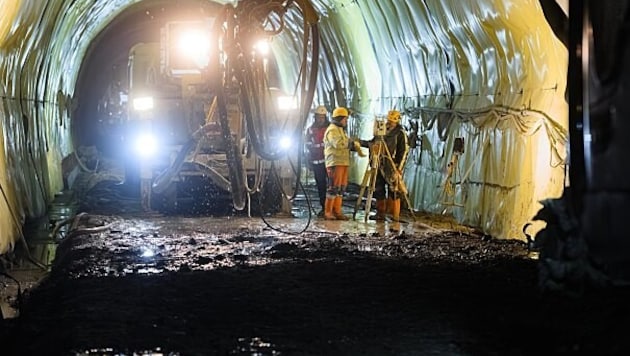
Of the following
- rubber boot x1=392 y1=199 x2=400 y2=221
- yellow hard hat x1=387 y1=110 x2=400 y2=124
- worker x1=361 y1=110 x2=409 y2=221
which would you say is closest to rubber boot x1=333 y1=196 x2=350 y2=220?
worker x1=361 y1=110 x2=409 y2=221

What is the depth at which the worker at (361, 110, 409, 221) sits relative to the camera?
11.0 meters

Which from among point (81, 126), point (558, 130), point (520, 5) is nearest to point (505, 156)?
point (558, 130)

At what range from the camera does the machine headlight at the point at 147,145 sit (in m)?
11.4

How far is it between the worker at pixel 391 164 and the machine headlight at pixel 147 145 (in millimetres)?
3145

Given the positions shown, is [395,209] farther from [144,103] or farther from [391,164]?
[144,103]

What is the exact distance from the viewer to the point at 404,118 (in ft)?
44.5

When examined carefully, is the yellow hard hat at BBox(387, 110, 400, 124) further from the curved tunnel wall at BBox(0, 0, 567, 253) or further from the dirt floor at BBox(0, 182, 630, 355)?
the dirt floor at BBox(0, 182, 630, 355)

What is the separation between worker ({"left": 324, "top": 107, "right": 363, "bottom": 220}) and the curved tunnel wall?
1496 mm

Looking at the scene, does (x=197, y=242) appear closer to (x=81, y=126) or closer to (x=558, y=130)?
(x=558, y=130)

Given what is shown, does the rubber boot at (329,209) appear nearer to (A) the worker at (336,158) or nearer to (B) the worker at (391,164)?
(A) the worker at (336,158)

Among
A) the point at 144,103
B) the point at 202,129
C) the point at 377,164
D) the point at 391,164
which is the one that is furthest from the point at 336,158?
the point at 144,103

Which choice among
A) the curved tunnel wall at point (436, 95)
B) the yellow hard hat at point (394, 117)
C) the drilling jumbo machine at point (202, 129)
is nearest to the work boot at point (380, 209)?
the curved tunnel wall at point (436, 95)

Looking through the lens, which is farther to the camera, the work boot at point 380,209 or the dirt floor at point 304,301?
the work boot at point 380,209

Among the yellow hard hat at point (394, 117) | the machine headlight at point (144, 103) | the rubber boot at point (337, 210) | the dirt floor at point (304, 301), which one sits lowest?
the dirt floor at point (304, 301)
